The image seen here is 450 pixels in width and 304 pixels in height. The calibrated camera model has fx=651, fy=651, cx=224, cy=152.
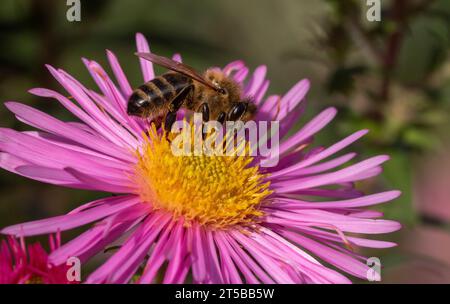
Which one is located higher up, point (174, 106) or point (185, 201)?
point (174, 106)

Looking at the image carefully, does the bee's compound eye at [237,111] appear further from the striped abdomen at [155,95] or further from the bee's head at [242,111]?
the striped abdomen at [155,95]

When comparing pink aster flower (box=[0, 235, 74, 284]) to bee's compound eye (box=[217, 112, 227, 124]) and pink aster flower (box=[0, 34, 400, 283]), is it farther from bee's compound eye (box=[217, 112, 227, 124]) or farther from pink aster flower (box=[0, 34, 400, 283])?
bee's compound eye (box=[217, 112, 227, 124])

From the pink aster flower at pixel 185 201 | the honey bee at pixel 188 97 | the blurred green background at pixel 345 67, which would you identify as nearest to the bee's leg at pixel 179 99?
the honey bee at pixel 188 97

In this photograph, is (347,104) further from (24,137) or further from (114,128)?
(24,137)

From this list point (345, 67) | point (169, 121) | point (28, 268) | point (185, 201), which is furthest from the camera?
point (345, 67)

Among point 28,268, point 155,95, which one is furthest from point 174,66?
point 28,268

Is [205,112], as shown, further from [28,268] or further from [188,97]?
[28,268]

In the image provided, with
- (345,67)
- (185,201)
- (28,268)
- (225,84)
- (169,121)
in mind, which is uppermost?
(345,67)
